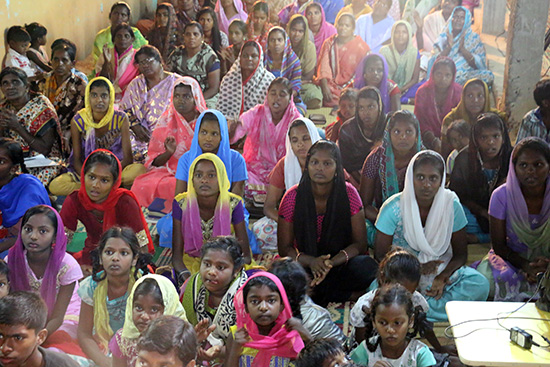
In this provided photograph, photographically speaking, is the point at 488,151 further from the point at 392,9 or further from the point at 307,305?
the point at 392,9

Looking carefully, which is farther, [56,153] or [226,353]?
[56,153]

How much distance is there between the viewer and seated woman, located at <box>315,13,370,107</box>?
7.97 metres

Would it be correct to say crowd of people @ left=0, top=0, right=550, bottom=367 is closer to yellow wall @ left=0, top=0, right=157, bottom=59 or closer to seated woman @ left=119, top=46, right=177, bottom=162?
seated woman @ left=119, top=46, right=177, bottom=162

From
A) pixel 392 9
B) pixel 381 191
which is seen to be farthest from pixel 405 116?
pixel 392 9

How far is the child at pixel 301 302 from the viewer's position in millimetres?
3584

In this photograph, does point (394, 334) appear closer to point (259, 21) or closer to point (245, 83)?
point (245, 83)

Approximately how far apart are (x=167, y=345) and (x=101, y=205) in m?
1.68

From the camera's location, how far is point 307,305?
3807mm

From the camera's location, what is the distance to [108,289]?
3.70 m

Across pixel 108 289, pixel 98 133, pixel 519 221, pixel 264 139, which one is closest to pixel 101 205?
pixel 108 289

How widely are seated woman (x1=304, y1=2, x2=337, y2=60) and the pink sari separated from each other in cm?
306

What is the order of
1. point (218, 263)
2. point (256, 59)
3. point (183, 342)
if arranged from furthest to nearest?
point (256, 59) → point (218, 263) → point (183, 342)

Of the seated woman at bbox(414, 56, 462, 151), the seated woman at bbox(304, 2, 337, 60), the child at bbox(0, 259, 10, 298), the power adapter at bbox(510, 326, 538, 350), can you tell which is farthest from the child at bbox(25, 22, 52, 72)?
the power adapter at bbox(510, 326, 538, 350)

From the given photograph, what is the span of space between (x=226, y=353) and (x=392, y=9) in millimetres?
6658
